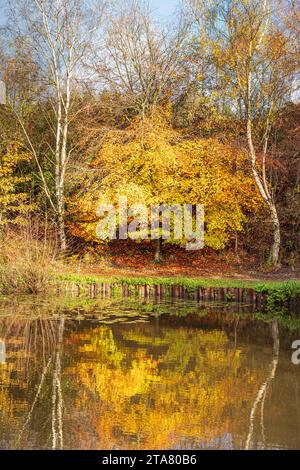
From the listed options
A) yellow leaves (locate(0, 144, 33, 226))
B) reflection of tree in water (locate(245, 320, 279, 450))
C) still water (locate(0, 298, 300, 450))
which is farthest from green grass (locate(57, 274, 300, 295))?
yellow leaves (locate(0, 144, 33, 226))

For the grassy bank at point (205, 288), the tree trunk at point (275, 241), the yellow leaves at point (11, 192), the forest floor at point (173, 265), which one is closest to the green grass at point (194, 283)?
the grassy bank at point (205, 288)

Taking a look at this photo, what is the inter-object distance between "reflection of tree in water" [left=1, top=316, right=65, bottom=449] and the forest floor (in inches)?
262

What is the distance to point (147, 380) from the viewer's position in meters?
8.18

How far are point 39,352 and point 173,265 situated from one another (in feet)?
37.9

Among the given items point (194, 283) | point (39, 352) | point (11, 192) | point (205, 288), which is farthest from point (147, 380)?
point (11, 192)

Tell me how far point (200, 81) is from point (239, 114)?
2387 mm

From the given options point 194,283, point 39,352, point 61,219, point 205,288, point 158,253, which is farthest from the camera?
point 158,253

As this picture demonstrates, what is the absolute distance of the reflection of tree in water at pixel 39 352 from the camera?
6519mm

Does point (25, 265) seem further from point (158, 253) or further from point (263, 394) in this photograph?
point (263, 394)

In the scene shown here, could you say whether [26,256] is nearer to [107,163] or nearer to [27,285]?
[27,285]

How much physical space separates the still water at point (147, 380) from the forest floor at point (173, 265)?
17.5ft

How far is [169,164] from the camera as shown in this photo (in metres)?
20.1

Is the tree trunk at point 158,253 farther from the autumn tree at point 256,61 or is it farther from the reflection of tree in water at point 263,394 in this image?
the reflection of tree in water at point 263,394
